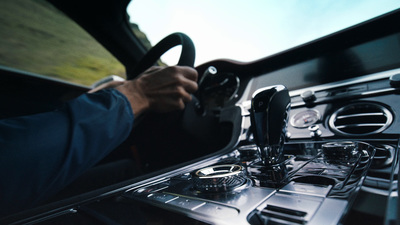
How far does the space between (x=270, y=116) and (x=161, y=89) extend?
1.33 ft

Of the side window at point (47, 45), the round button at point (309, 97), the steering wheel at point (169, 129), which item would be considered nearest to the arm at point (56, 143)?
the steering wheel at point (169, 129)

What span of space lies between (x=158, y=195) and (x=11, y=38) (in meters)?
1.58

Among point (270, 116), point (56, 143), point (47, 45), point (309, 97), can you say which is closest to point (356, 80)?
point (309, 97)

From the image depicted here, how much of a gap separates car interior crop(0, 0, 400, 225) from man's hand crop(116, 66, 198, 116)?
0.22ft

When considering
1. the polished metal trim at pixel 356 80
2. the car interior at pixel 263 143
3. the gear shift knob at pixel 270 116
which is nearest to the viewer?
the car interior at pixel 263 143

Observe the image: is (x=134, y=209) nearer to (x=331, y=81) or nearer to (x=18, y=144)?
(x=18, y=144)

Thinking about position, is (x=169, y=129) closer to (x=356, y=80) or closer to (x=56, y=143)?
(x=56, y=143)

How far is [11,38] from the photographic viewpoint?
4.39 ft

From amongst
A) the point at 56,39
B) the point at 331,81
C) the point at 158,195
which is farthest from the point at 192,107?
the point at 56,39

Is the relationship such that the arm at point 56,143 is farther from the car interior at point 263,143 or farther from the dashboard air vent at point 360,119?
the dashboard air vent at point 360,119

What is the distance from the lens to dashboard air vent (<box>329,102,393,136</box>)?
0.56 metres

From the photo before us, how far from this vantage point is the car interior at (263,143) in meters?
0.30

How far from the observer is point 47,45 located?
149cm

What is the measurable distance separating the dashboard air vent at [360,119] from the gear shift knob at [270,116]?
0.27 meters
